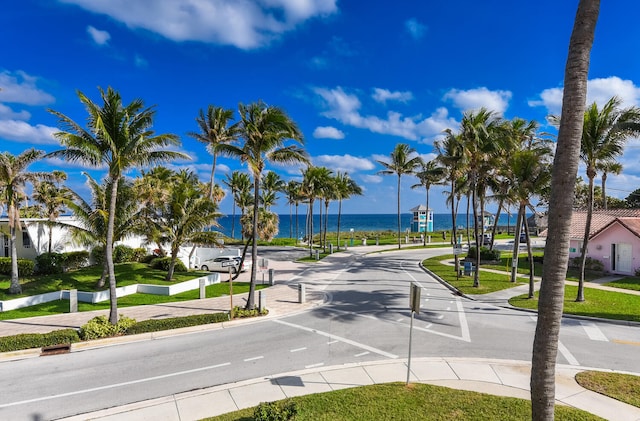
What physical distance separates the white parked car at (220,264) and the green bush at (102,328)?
15.1m

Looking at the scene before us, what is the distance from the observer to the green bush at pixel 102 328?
505 inches

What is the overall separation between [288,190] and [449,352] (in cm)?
4867

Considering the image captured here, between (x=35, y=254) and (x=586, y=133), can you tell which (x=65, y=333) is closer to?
(x=35, y=254)

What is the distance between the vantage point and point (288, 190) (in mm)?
58750

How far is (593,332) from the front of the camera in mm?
13578

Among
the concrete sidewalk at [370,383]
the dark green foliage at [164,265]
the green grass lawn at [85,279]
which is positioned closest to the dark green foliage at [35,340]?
the concrete sidewalk at [370,383]

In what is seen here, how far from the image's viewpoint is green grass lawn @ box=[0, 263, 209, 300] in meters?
20.1

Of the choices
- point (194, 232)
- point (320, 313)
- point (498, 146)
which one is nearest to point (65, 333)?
point (320, 313)

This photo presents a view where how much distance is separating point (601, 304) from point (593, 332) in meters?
5.09

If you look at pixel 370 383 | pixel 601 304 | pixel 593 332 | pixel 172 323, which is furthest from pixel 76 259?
pixel 601 304

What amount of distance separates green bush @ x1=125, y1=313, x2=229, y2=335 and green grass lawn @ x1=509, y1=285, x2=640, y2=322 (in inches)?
568

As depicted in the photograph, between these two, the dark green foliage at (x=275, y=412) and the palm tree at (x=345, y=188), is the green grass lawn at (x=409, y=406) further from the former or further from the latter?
the palm tree at (x=345, y=188)

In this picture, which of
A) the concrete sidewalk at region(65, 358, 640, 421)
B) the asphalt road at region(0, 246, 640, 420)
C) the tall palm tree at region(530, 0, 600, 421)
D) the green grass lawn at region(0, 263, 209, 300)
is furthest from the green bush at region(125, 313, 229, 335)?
the tall palm tree at region(530, 0, 600, 421)

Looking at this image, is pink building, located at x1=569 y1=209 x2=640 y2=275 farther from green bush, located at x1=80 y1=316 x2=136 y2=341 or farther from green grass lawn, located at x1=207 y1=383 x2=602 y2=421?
green bush, located at x1=80 y1=316 x2=136 y2=341
